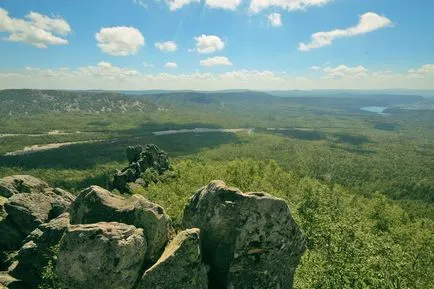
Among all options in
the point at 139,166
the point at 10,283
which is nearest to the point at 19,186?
the point at 10,283

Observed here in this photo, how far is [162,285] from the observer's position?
3048 cm

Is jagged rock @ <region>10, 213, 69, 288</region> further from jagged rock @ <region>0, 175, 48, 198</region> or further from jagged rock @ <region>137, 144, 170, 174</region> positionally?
jagged rock @ <region>137, 144, 170, 174</region>

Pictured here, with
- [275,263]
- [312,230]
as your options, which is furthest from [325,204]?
[275,263]

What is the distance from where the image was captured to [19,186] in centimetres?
7119

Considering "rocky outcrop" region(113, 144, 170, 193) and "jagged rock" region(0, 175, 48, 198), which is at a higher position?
"jagged rock" region(0, 175, 48, 198)

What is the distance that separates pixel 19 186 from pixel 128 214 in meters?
45.9

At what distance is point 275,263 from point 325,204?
71680 millimetres

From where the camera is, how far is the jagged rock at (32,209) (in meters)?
53.0

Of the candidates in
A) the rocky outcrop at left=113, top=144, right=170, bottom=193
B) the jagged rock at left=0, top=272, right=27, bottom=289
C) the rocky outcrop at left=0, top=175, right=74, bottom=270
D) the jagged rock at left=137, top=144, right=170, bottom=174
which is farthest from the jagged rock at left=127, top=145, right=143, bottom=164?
the jagged rock at left=0, top=272, right=27, bottom=289

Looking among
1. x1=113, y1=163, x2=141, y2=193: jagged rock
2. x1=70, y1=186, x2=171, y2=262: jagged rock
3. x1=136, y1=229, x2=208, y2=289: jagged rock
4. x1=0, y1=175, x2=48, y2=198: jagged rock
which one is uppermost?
x1=70, y1=186, x2=171, y2=262: jagged rock

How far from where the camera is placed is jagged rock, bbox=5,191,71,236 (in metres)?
53.0

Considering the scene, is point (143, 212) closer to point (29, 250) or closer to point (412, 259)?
point (29, 250)

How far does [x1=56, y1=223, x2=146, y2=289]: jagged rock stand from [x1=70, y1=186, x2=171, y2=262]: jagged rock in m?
2.82

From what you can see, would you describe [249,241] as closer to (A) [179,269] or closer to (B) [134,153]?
(A) [179,269]
